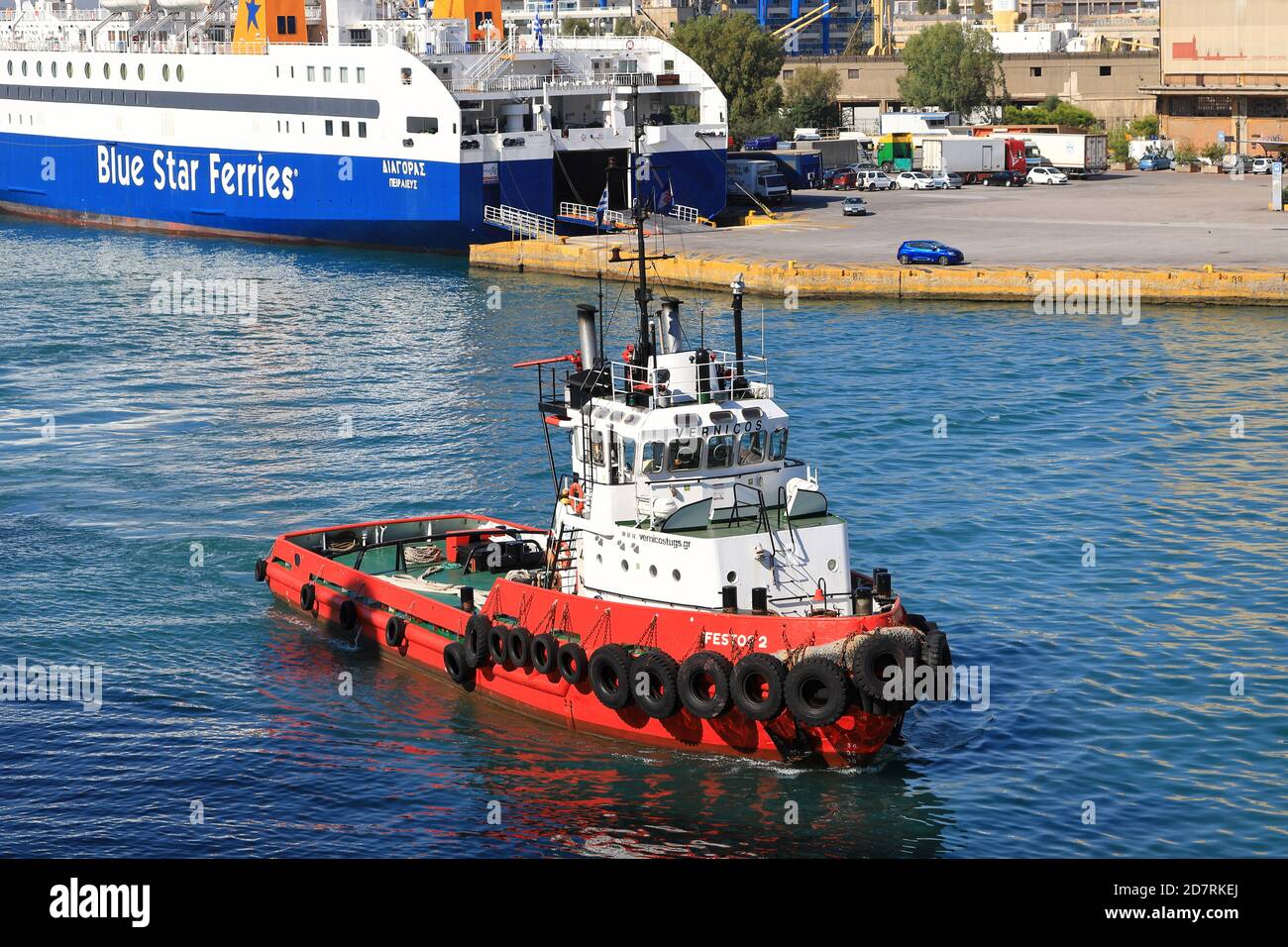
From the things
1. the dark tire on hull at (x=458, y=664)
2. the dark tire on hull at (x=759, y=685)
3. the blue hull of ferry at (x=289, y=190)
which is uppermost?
the blue hull of ferry at (x=289, y=190)

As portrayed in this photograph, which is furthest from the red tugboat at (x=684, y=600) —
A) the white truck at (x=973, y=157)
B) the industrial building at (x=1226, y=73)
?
the industrial building at (x=1226, y=73)


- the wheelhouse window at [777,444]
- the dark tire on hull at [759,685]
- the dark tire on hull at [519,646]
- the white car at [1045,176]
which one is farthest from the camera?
the white car at [1045,176]

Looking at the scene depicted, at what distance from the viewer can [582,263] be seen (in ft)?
214

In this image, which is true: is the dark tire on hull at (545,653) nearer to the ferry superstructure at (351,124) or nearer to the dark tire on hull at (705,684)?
the dark tire on hull at (705,684)

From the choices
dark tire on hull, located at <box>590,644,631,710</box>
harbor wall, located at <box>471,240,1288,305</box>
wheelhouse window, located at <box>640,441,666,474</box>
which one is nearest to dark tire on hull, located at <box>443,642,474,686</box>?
dark tire on hull, located at <box>590,644,631,710</box>

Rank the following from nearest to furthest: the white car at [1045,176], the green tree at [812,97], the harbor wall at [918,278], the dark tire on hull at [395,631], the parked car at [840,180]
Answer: the dark tire on hull at [395,631] → the harbor wall at [918,278] → the white car at [1045,176] → the parked car at [840,180] → the green tree at [812,97]

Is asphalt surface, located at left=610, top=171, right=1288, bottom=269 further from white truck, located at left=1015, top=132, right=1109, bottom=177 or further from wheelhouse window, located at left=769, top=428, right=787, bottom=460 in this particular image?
wheelhouse window, located at left=769, top=428, right=787, bottom=460

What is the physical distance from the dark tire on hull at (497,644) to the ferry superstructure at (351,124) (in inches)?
1712

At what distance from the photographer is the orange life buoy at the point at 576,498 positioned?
82.9ft

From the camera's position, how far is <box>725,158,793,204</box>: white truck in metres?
82.4

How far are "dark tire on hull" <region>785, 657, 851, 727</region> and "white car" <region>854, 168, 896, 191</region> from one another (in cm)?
7049

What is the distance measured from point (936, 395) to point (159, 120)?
164 ft
